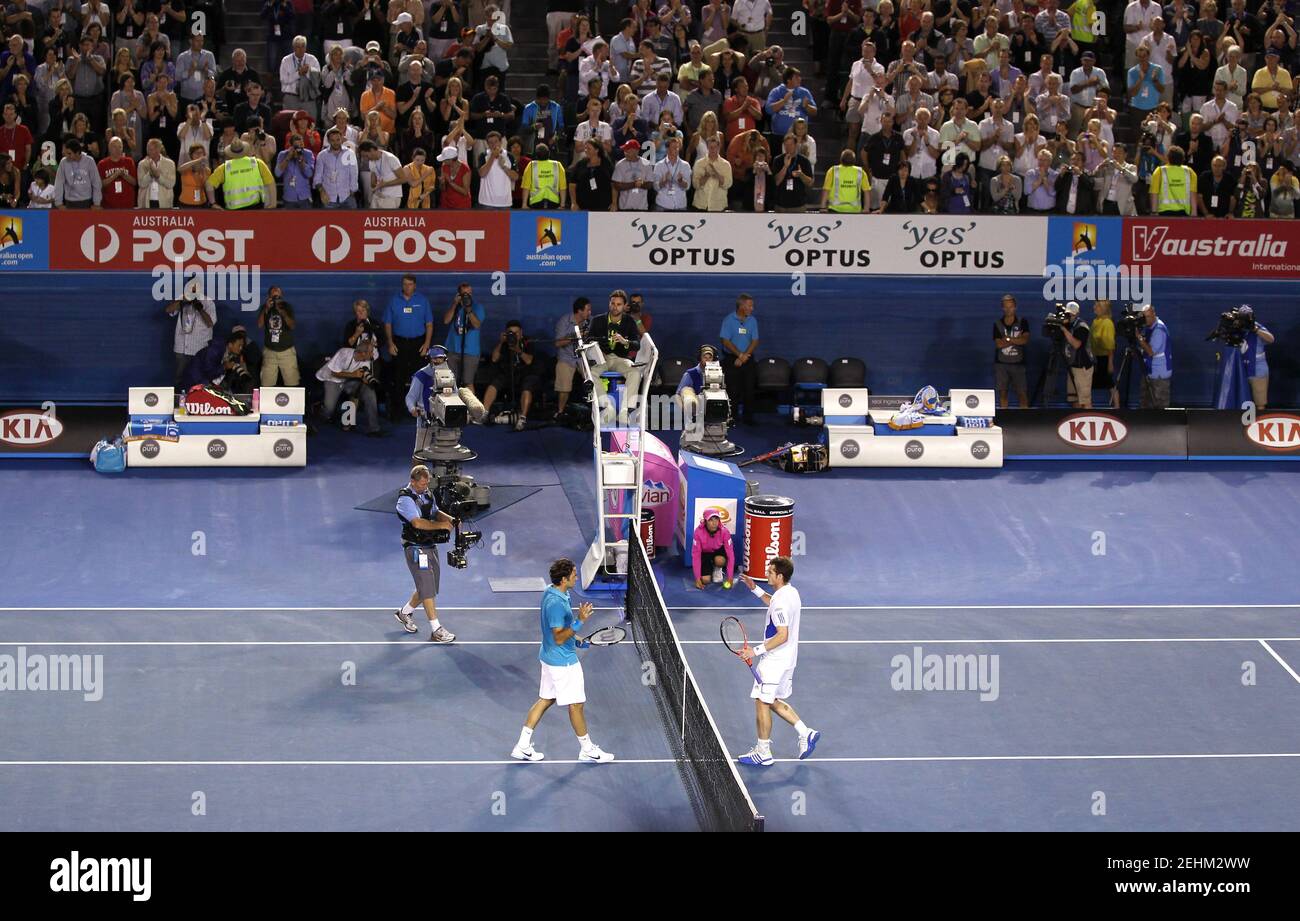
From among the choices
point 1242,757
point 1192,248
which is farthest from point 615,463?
point 1192,248

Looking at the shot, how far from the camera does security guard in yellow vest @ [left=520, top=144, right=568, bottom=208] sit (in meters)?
27.6

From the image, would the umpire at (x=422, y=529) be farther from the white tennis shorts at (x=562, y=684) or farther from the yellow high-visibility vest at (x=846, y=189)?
the yellow high-visibility vest at (x=846, y=189)

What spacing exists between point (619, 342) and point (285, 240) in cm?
739

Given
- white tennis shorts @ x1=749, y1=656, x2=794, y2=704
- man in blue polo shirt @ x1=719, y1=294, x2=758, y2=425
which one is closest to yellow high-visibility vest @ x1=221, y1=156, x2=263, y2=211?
man in blue polo shirt @ x1=719, y1=294, x2=758, y2=425

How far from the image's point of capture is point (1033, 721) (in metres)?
18.0

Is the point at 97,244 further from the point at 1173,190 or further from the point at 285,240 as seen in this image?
the point at 1173,190

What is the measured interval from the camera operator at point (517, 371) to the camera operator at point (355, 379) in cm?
183

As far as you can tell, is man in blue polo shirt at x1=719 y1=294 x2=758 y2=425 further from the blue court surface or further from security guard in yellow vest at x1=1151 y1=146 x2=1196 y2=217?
security guard in yellow vest at x1=1151 y1=146 x2=1196 y2=217

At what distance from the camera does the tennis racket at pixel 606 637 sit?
18203 millimetres

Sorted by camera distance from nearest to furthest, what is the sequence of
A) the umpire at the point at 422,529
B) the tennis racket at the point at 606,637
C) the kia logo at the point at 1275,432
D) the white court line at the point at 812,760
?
the white court line at the point at 812,760, the tennis racket at the point at 606,637, the umpire at the point at 422,529, the kia logo at the point at 1275,432

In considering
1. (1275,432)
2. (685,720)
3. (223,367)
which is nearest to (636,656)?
(685,720)

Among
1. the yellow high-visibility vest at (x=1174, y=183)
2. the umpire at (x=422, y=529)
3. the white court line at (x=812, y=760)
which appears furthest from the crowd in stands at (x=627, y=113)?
the white court line at (x=812, y=760)

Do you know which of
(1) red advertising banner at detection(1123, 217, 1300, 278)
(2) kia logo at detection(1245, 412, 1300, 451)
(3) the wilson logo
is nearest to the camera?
(3) the wilson logo

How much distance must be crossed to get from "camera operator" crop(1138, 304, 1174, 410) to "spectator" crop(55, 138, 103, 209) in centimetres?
1613
